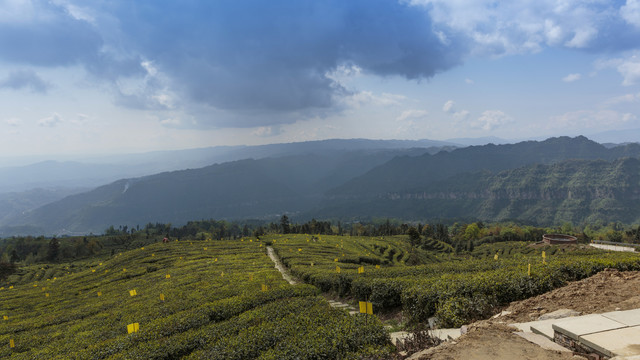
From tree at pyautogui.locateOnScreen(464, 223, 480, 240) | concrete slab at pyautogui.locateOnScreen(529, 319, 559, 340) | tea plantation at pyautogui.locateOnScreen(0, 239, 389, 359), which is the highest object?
concrete slab at pyautogui.locateOnScreen(529, 319, 559, 340)

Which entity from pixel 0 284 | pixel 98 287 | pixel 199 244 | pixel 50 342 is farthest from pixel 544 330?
pixel 0 284

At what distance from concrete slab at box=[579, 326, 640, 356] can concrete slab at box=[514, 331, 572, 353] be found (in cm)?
53

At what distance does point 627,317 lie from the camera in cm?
802

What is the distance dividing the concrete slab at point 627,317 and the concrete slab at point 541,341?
2132 mm

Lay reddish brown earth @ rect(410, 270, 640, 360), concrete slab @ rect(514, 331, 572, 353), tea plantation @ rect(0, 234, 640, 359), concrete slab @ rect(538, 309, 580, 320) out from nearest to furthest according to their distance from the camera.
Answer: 1. concrete slab @ rect(514, 331, 572, 353)
2. reddish brown earth @ rect(410, 270, 640, 360)
3. concrete slab @ rect(538, 309, 580, 320)
4. tea plantation @ rect(0, 234, 640, 359)

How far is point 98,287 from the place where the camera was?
110ft

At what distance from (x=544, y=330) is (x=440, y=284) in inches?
216

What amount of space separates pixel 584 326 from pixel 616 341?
79 centimetres

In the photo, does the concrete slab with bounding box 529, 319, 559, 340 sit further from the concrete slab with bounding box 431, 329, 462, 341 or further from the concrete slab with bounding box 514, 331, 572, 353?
the concrete slab with bounding box 431, 329, 462, 341

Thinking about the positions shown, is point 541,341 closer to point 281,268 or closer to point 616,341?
point 616,341

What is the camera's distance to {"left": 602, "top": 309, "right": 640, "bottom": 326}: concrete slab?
771 cm

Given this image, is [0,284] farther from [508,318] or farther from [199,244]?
[508,318]

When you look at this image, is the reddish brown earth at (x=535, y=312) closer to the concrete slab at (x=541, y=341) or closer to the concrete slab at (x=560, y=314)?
the concrete slab at (x=541, y=341)

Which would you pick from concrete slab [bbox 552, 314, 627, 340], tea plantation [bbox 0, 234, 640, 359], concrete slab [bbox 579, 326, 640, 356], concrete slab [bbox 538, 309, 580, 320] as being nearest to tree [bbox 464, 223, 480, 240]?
tea plantation [bbox 0, 234, 640, 359]
